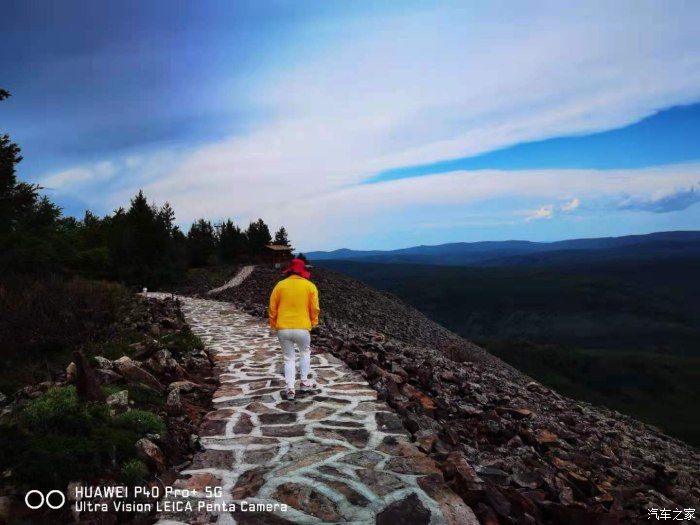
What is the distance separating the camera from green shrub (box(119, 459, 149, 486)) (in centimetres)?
388

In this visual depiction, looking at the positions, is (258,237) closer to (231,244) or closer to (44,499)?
(231,244)

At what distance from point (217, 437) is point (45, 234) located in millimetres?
28099

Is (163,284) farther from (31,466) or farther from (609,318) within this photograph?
(609,318)

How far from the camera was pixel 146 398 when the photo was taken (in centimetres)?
580

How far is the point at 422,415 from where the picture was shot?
632 centimetres

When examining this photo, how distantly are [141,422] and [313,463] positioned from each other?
198cm

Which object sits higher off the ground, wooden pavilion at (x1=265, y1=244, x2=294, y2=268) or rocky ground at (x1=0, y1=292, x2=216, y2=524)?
wooden pavilion at (x1=265, y1=244, x2=294, y2=268)

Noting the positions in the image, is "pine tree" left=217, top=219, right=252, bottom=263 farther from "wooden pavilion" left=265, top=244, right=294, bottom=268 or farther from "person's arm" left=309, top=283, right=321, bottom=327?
"person's arm" left=309, top=283, right=321, bottom=327

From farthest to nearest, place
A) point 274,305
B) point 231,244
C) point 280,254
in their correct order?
point 231,244, point 280,254, point 274,305

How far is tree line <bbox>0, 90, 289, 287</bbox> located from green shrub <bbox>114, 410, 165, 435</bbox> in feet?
46.8

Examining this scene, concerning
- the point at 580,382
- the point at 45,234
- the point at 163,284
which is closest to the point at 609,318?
the point at 580,382

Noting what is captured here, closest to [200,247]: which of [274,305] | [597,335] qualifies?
[274,305]

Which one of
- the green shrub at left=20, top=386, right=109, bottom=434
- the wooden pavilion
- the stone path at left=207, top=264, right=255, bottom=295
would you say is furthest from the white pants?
the wooden pavilion
